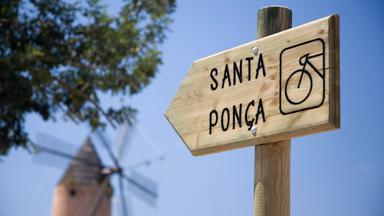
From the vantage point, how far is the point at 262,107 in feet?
6.37

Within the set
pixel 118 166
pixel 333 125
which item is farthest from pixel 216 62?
pixel 118 166

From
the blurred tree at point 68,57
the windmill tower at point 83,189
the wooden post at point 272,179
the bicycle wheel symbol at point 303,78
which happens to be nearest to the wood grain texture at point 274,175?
the wooden post at point 272,179

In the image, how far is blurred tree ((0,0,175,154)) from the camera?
36.9ft

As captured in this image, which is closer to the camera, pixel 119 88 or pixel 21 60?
pixel 21 60

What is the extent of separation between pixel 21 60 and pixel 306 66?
9213 millimetres

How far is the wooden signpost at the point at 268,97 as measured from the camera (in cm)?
178

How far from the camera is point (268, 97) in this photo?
6.33ft

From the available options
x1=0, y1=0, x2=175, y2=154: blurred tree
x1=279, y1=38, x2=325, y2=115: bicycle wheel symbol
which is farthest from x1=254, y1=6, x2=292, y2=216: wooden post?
x1=0, y1=0, x2=175, y2=154: blurred tree

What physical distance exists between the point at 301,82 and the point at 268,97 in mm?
126

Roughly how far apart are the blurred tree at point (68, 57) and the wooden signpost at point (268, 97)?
890 cm

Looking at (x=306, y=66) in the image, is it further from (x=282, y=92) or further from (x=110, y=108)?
(x=110, y=108)

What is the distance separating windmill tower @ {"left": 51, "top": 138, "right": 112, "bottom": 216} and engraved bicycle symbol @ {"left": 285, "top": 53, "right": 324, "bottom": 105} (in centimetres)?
2259

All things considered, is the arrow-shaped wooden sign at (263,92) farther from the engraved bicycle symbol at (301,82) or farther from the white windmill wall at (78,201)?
the white windmill wall at (78,201)

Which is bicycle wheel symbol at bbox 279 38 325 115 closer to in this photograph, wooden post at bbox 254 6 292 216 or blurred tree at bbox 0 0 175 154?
wooden post at bbox 254 6 292 216
